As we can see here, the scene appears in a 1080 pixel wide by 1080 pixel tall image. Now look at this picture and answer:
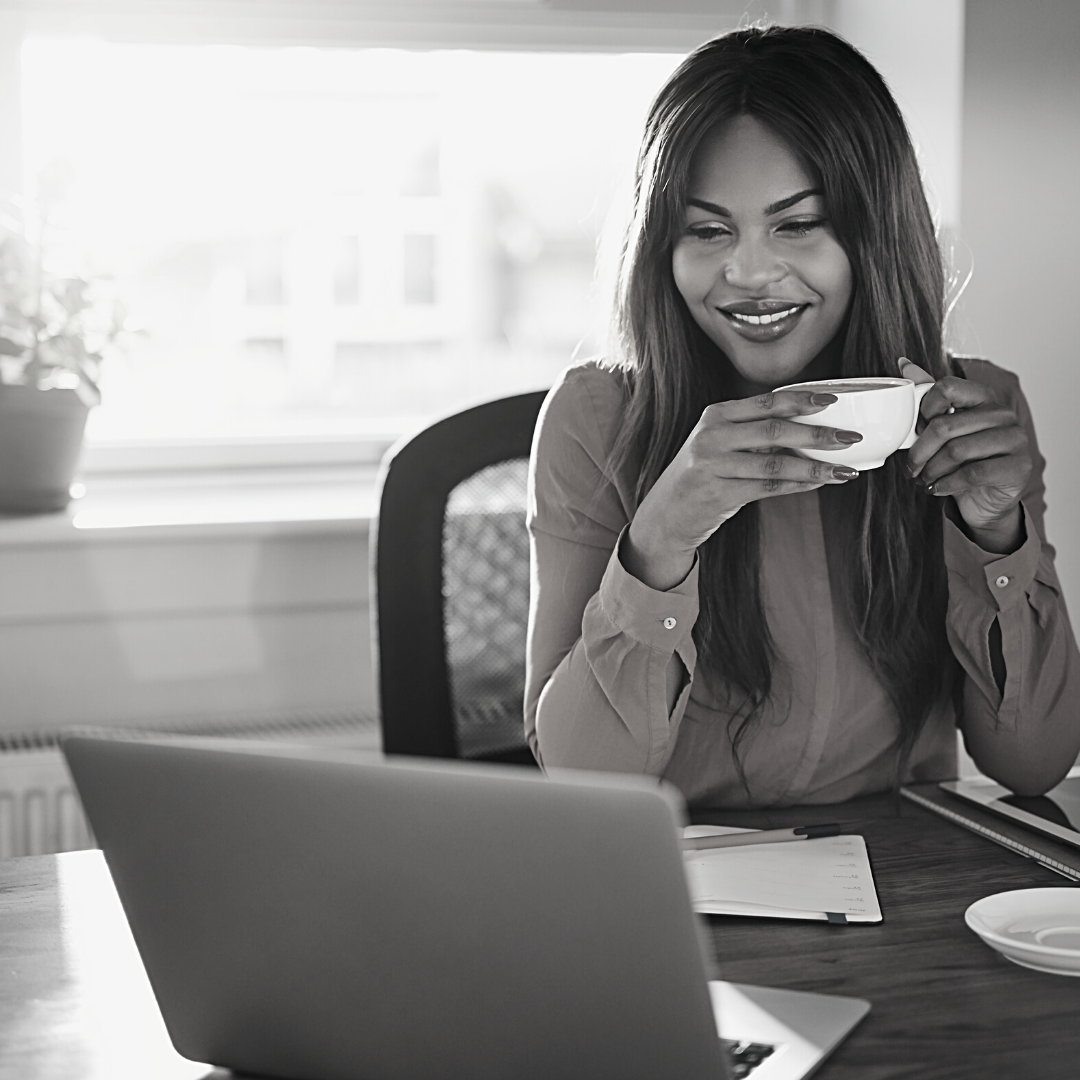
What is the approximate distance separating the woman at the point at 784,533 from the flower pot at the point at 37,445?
858 mm

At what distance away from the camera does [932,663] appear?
4.43 ft

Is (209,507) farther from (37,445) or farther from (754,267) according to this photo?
(754,267)

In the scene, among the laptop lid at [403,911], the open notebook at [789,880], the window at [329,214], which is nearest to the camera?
the laptop lid at [403,911]

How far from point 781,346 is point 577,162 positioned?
49.1 inches

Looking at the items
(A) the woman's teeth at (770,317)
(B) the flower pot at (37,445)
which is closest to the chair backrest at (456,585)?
(A) the woman's teeth at (770,317)

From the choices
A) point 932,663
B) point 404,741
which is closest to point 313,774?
point 404,741

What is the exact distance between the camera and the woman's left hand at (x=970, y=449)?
1.16m

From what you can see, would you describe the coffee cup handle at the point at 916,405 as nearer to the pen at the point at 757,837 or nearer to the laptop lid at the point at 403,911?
the pen at the point at 757,837

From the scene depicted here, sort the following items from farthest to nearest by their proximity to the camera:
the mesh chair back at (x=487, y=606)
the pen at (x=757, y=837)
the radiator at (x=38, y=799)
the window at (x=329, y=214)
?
1. the window at (x=329, y=214)
2. the radiator at (x=38, y=799)
3. the mesh chair back at (x=487, y=606)
4. the pen at (x=757, y=837)

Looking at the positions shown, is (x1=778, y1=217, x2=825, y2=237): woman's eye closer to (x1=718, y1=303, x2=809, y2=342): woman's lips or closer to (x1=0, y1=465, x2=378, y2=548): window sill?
(x1=718, y1=303, x2=809, y2=342): woman's lips

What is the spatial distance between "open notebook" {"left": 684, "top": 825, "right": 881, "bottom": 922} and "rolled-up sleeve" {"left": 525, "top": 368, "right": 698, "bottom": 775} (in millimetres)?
209

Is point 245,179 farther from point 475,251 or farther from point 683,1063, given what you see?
point 683,1063

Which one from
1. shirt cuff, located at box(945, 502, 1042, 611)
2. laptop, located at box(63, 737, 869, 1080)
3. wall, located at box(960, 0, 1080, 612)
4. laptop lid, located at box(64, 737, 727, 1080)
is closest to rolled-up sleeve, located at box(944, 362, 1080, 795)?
shirt cuff, located at box(945, 502, 1042, 611)

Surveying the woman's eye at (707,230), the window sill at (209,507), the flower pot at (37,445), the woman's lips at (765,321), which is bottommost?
the window sill at (209,507)
